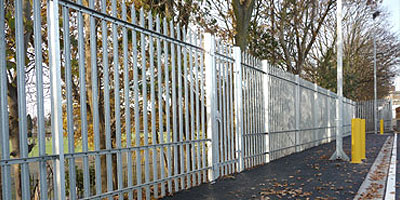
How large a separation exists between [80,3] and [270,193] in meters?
4.11

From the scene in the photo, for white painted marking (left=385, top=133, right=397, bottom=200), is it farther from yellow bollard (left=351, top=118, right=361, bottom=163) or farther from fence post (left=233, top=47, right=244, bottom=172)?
fence post (left=233, top=47, right=244, bottom=172)

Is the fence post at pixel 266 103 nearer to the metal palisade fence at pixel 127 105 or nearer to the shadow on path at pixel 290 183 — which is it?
the metal palisade fence at pixel 127 105

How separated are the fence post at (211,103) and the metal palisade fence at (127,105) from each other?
2cm

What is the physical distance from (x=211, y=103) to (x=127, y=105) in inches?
108

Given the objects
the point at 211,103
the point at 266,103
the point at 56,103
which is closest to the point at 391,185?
the point at 211,103

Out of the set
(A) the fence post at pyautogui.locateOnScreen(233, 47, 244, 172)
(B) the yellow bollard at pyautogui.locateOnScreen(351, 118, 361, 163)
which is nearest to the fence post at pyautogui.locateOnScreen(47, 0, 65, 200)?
(A) the fence post at pyautogui.locateOnScreen(233, 47, 244, 172)

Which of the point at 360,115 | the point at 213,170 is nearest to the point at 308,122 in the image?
the point at 213,170

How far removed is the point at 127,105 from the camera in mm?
5633

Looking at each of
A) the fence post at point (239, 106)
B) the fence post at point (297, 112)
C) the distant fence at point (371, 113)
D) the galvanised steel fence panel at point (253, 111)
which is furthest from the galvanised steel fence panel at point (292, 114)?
the distant fence at point (371, 113)

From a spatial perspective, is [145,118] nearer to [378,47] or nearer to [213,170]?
[213,170]

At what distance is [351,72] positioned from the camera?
39.1 m

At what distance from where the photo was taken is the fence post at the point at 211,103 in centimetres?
808

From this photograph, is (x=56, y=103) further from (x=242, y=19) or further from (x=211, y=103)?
(x=242, y=19)

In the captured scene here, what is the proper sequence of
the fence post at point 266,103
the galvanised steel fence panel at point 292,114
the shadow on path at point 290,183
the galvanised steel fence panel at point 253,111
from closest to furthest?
the shadow on path at point 290,183
the galvanised steel fence panel at point 253,111
the fence post at point 266,103
the galvanised steel fence panel at point 292,114
